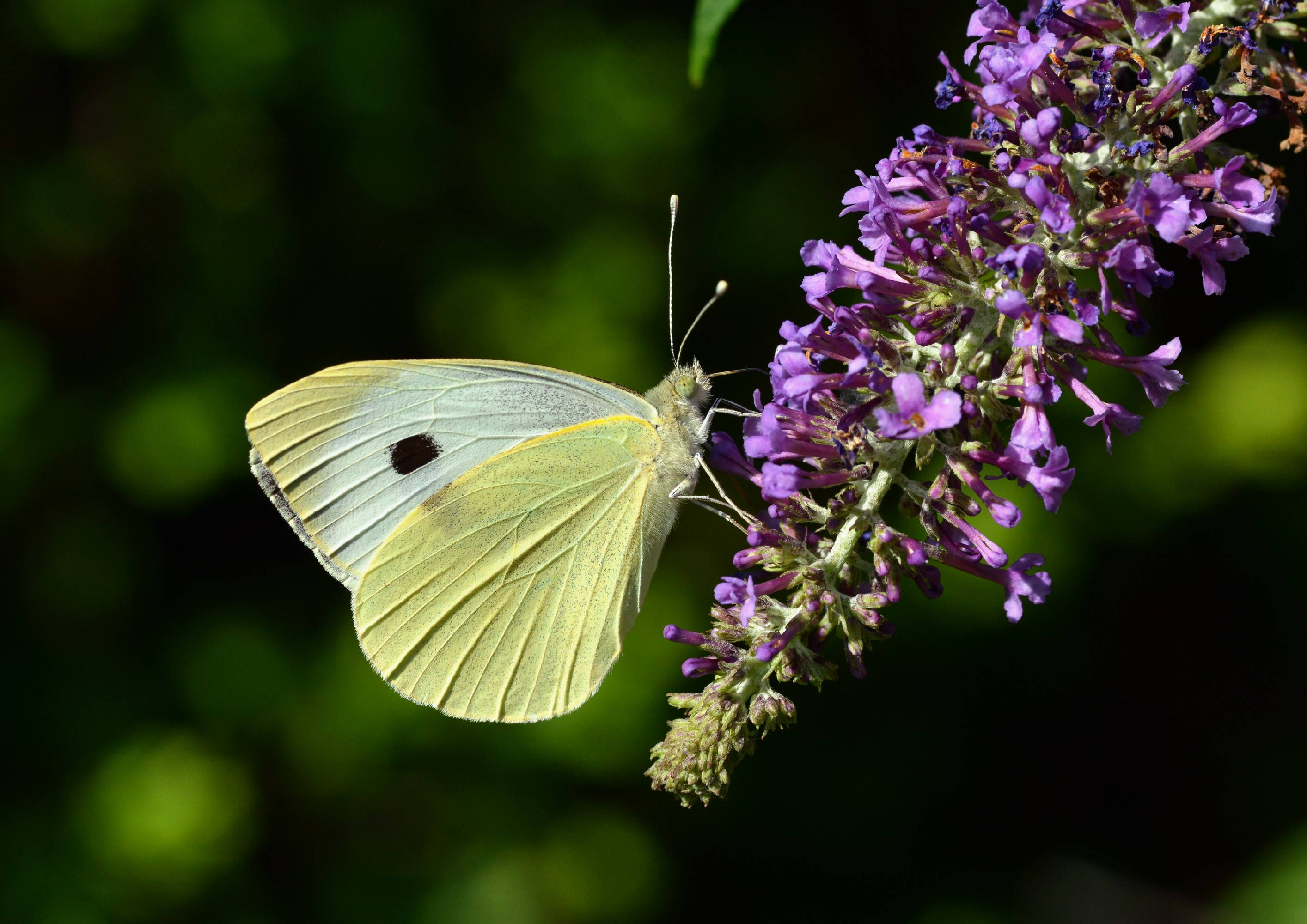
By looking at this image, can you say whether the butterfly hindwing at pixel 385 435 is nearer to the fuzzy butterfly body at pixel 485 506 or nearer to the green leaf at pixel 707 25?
the fuzzy butterfly body at pixel 485 506

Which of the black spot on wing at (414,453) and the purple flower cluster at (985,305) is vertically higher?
the purple flower cluster at (985,305)

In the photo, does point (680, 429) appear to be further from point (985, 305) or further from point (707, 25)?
point (707, 25)

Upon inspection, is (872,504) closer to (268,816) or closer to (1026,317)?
(1026,317)

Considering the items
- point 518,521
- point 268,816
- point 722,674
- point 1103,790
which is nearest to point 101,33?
point 518,521

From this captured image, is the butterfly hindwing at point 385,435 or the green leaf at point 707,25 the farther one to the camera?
the butterfly hindwing at point 385,435

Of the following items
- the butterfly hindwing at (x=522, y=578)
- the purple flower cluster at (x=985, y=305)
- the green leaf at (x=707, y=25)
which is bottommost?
the butterfly hindwing at (x=522, y=578)

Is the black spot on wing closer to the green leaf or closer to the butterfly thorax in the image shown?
the butterfly thorax

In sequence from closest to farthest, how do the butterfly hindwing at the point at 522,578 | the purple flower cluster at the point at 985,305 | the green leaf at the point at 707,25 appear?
the green leaf at the point at 707,25 → the purple flower cluster at the point at 985,305 → the butterfly hindwing at the point at 522,578

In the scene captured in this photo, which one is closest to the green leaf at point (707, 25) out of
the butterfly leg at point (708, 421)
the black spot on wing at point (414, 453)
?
the butterfly leg at point (708, 421)

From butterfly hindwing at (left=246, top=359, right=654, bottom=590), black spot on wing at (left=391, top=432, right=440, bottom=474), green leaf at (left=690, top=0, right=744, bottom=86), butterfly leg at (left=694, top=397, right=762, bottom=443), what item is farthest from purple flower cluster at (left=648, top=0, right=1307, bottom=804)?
black spot on wing at (left=391, top=432, right=440, bottom=474)
